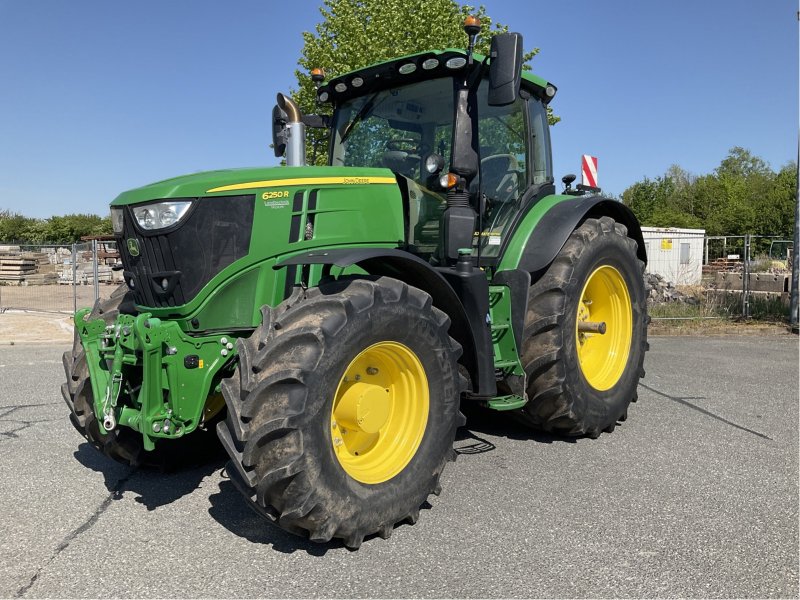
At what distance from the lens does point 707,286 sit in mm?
16188

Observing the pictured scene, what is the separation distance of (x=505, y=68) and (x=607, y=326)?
8.41ft

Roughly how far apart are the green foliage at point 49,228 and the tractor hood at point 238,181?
2067 inches

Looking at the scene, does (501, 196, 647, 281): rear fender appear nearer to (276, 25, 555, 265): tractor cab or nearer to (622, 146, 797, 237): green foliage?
(276, 25, 555, 265): tractor cab

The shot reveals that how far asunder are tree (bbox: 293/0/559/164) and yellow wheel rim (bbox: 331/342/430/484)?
11.0 m

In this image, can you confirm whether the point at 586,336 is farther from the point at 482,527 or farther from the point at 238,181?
the point at 238,181

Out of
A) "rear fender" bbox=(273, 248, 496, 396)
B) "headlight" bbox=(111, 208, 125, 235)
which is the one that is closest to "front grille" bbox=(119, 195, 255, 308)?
"headlight" bbox=(111, 208, 125, 235)

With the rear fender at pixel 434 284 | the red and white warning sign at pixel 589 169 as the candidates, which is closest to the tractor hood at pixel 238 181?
the rear fender at pixel 434 284

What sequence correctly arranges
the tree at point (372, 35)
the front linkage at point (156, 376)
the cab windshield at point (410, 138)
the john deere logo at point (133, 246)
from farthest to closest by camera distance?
the tree at point (372, 35)
the cab windshield at point (410, 138)
the john deere logo at point (133, 246)
the front linkage at point (156, 376)

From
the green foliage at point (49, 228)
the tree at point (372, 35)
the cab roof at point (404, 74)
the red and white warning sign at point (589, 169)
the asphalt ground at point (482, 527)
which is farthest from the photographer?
the green foliage at point (49, 228)

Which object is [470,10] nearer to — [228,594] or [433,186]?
[433,186]

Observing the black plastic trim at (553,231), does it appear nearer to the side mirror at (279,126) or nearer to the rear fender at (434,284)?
the rear fender at (434,284)

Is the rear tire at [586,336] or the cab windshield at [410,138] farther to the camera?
the rear tire at [586,336]

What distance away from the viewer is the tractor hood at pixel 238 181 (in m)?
3.23

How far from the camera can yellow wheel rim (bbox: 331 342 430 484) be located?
3.23 m
